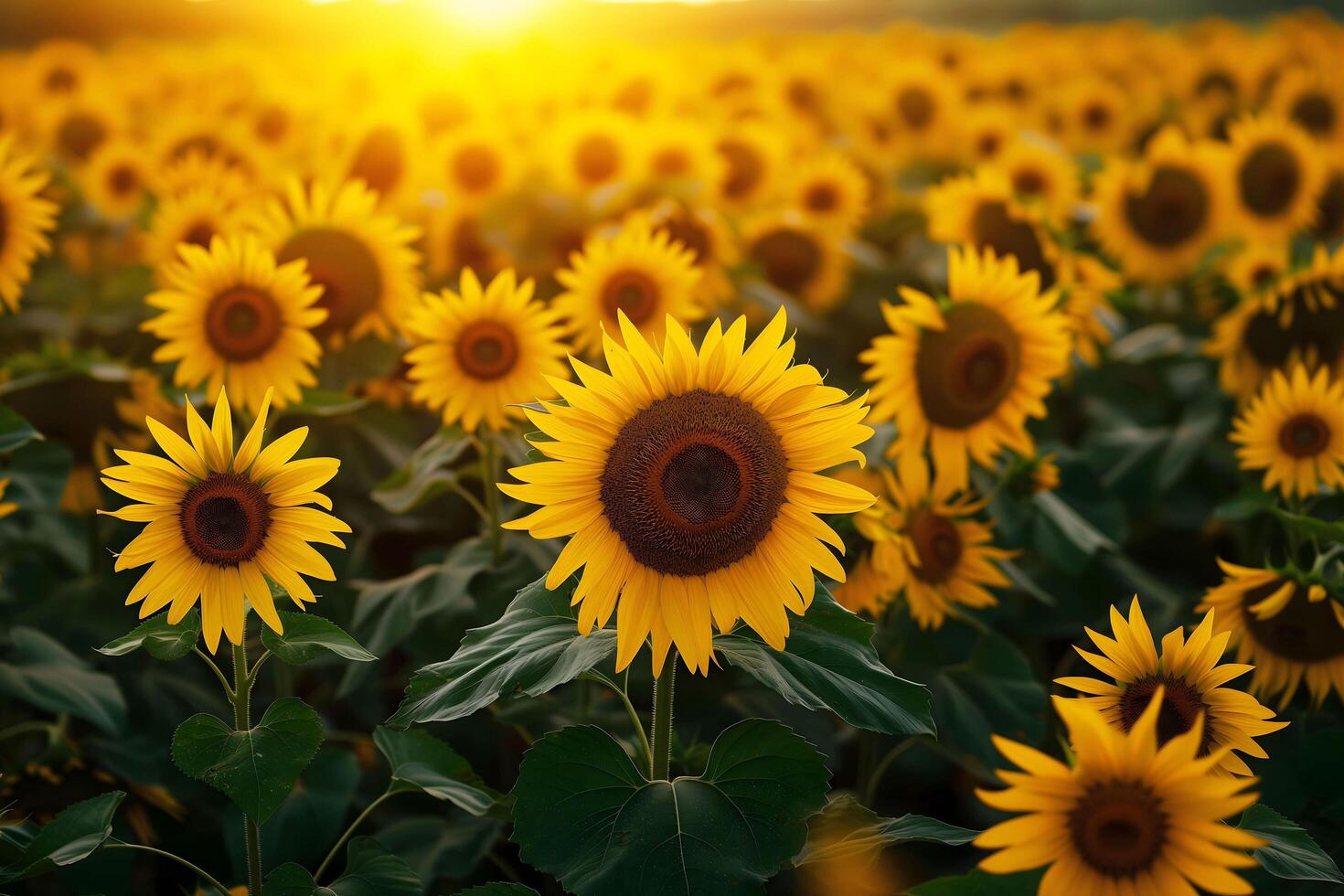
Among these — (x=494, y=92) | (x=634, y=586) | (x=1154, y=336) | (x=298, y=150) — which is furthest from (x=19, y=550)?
(x=494, y=92)

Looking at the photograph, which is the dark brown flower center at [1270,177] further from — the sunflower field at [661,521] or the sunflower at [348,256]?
the sunflower at [348,256]

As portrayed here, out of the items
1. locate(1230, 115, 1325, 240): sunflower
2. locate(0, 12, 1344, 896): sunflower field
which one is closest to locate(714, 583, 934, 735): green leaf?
locate(0, 12, 1344, 896): sunflower field

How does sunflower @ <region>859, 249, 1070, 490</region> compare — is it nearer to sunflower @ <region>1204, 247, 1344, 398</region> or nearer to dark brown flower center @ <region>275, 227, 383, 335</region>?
sunflower @ <region>1204, 247, 1344, 398</region>

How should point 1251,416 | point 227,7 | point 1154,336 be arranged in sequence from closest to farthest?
1. point 1251,416
2. point 1154,336
3. point 227,7

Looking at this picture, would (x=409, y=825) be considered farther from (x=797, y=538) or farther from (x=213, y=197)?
(x=213, y=197)

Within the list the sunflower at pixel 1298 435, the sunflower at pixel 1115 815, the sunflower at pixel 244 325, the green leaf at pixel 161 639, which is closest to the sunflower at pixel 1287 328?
the sunflower at pixel 1298 435

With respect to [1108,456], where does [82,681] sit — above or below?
below

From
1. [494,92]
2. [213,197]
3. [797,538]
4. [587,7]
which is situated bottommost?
[797,538]
